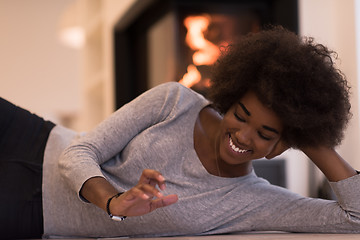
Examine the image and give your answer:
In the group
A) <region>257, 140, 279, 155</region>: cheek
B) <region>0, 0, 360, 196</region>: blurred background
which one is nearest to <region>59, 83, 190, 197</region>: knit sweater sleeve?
<region>257, 140, 279, 155</region>: cheek

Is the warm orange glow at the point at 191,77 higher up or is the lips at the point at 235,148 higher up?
the warm orange glow at the point at 191,77

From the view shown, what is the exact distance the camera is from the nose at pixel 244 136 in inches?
48.4

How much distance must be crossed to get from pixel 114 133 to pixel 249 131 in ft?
1.18

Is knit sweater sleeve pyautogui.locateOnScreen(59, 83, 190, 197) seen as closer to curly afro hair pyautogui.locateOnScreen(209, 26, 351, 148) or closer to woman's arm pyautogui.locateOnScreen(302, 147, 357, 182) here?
curly afro hair pyautogui.locateOnScreen(209, 26, 351, 148)

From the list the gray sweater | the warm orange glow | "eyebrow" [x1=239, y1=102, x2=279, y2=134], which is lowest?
the gray sweater

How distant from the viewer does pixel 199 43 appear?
9.10 ft

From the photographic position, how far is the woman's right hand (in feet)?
3.26

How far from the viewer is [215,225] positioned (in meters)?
1.39

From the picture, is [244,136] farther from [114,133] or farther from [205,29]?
[205,29]

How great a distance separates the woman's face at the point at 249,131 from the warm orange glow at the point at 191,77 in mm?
1415

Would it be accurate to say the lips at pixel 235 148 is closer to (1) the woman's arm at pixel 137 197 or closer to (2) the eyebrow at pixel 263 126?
(2) the eyebrow at pixel 263 126

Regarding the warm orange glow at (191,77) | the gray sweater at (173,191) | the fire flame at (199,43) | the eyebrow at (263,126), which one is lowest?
the gray sweater at (173,191)

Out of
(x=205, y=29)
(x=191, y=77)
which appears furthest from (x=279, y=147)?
(x=205, y=29)

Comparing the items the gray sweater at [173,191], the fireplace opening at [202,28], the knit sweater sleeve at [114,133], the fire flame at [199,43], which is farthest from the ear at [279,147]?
the fire flame at [199,43]
